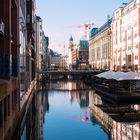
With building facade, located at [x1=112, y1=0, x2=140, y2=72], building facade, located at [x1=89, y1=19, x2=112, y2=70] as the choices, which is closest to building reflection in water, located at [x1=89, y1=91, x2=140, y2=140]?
building facade, located at [x1=112, y1=0, x2=140, y2=72]

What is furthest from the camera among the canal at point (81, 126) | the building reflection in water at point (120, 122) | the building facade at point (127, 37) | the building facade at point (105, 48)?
the building facade at point (105, 48)

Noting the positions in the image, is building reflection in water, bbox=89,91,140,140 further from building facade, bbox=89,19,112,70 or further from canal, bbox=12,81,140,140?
building facade, bbox=89,19,112,70

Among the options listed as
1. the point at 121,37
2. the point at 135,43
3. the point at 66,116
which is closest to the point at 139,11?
the point at 135,43

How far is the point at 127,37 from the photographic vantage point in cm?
12344

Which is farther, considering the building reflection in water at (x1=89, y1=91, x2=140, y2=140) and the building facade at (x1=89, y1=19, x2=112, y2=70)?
the building facade at (x1=89, y1=19, x2=112, y2=70)

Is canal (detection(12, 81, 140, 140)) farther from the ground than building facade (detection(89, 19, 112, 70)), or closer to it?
closer to it

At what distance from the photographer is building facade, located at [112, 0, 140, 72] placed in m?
112

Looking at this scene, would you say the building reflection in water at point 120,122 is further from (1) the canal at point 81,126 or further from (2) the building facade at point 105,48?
(2) the building facade at point 105,48

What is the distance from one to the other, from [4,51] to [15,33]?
1033cm

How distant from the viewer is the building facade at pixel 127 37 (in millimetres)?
111775

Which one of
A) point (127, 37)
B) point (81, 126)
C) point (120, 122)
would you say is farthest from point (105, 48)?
point (120, 122)

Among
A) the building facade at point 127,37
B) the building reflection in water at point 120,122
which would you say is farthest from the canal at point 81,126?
the building facade at point 127,37

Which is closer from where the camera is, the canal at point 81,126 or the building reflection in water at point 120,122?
the building reflection in water at point 120,122

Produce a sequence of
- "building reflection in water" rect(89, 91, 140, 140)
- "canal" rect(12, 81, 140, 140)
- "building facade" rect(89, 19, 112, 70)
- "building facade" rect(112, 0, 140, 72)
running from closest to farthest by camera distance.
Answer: "building reflection in water" rect(89, 91, 140, 140) → "canal" rect(12, 81, 140, 140) → "building facade" rect(112, 0, 140, 72) → "building facade" rect(89, 19, 112, 70)
